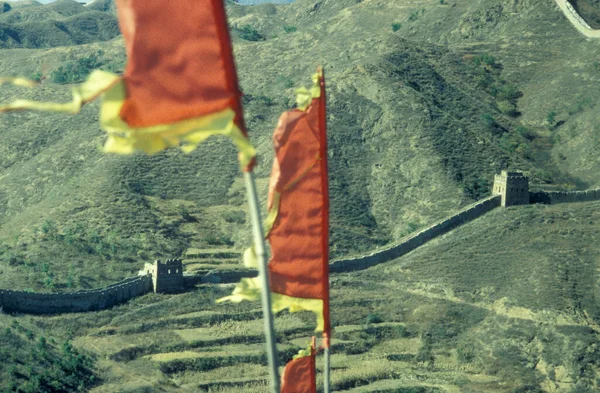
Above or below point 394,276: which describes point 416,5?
above

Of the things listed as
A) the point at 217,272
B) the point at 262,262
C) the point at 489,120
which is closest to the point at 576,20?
the point at 489,120

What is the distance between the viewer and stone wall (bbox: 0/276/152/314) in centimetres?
5181

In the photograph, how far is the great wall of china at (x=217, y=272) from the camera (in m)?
52.7

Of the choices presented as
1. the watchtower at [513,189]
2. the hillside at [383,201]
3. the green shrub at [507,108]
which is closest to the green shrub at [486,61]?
the hillside at [383,201]

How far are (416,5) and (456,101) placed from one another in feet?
101

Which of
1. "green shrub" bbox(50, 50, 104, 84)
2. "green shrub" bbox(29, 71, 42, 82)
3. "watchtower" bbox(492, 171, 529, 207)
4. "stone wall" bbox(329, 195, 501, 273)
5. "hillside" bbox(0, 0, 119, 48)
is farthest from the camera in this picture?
"hillside" bbox(0, 0, 119, 48)

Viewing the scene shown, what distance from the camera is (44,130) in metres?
91.8

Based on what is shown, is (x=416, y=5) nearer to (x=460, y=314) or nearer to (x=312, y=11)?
(x=312, y=11)

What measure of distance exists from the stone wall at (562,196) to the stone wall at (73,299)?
2340cm

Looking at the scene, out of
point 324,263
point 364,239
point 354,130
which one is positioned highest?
point 354,130

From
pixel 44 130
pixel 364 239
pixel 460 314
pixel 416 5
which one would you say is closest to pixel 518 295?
pixel 460 314

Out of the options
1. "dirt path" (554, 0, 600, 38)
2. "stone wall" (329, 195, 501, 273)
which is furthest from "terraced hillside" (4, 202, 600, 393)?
"dirt path" (554, 0, 600, 38)

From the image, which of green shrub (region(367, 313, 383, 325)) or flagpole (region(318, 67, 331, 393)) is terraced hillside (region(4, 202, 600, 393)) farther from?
flagpole (region(318, 67, 331, 393))

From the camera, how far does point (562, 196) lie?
68.5 m
